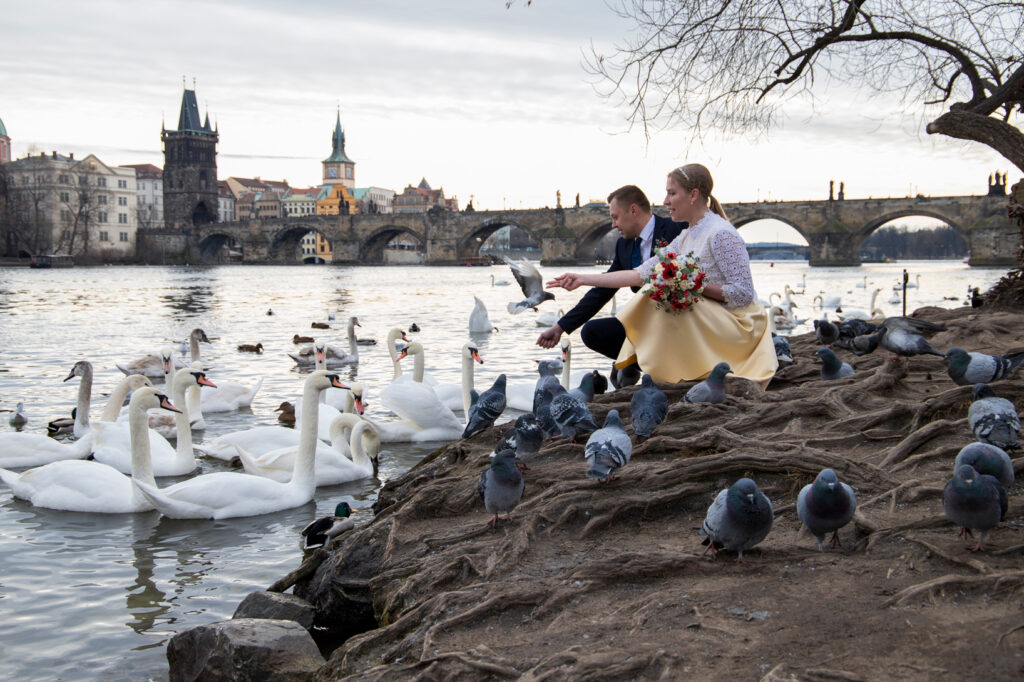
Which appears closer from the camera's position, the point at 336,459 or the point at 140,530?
the point at 140,530

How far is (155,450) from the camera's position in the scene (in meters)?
6.30

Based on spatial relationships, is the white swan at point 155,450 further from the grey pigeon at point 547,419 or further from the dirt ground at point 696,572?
the grey pigeon at point 547,419

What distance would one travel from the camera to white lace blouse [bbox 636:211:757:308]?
15.4ft

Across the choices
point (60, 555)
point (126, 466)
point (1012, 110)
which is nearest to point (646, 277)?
point (60, 555)

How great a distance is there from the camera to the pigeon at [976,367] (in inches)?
169

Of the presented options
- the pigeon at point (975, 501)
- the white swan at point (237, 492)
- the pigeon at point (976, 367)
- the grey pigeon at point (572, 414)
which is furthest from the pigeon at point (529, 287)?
the pigeon at point (975, 501)

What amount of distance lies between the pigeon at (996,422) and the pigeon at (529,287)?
6.87 ft

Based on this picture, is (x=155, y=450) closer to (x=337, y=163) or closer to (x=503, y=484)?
(x=503, y=484)

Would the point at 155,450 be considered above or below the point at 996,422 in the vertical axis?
below

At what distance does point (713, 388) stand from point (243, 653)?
8.08ft

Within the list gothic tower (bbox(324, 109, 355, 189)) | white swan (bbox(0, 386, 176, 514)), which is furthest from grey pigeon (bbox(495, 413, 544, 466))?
gothic tower (bbox(324, 109, 355, 189))

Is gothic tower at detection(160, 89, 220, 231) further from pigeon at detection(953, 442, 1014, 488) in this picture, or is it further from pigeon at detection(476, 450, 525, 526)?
pigeon at detection(953, 442, 1014, 488)

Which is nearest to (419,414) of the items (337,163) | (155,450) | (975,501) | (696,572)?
(155,450)

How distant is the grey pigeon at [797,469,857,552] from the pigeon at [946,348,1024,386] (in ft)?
6.58
